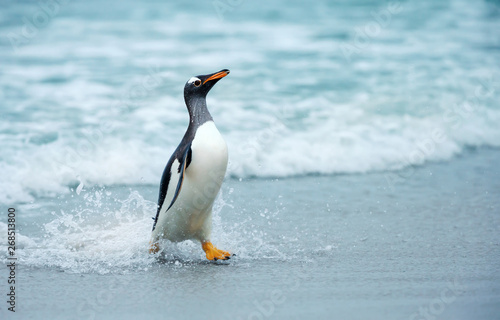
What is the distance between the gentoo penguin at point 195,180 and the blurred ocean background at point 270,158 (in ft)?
0.57

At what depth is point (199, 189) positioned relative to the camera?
449 centimetres

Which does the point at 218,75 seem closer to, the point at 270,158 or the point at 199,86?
the point at 199,86

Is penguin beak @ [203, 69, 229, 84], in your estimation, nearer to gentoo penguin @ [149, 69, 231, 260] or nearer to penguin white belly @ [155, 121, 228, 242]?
gentoo penguin @ [149, 69, 231, 260]

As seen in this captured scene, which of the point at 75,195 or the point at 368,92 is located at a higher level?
the point at 75,195

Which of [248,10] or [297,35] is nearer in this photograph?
[297,35]

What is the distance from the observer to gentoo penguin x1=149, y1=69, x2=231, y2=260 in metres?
4.42

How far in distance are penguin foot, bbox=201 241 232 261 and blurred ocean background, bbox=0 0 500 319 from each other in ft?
0.27

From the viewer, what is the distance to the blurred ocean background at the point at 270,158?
13.2 feet

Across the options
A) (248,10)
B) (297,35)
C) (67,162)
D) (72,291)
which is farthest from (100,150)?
(248,10)

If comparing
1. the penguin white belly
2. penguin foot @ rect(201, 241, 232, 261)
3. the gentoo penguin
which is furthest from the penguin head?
penguin foot @ rect(201, 241, 232, 261)

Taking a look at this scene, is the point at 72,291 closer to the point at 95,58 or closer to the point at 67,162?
the point at 67,162

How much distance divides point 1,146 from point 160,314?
189 inches

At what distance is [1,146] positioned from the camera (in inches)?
304

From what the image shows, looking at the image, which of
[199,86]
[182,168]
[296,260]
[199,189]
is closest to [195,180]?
[199,189]
